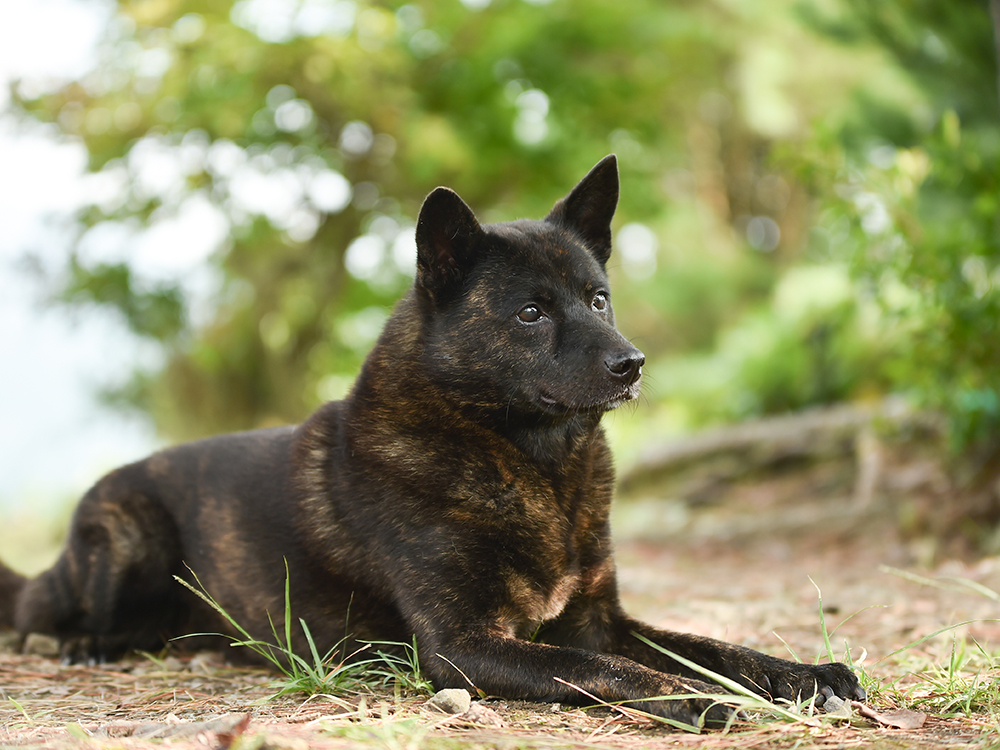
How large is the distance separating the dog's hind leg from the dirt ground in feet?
0.42

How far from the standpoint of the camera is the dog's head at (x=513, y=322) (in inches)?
105

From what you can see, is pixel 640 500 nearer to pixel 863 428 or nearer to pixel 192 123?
pixel 863 428

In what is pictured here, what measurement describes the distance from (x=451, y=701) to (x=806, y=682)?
1.02 meters

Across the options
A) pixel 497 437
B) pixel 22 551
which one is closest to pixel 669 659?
pixel 497 437

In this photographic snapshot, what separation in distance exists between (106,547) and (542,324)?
6.48 ft

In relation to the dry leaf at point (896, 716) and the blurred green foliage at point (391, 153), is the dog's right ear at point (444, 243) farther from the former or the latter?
→ the blurred green foliage at point (391, 153)

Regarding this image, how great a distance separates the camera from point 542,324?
2.78 metres

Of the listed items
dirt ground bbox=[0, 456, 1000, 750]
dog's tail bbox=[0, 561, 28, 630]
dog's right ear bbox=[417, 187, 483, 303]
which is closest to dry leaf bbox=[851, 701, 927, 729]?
dirt ground bbox=[0, 456, 1000, 750]

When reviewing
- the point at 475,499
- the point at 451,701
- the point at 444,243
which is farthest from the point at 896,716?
the point at 444,243

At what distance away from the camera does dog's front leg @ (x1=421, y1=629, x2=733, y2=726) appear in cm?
222

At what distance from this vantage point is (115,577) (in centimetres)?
332

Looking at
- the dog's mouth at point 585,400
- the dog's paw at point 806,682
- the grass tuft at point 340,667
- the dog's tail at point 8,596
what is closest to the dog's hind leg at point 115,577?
the dog's tail at point 8,596

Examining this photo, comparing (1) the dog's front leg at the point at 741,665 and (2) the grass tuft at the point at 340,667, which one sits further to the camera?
(2) the grass tuft at the point at 340,667

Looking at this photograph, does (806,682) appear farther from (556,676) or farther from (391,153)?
(391,153)
